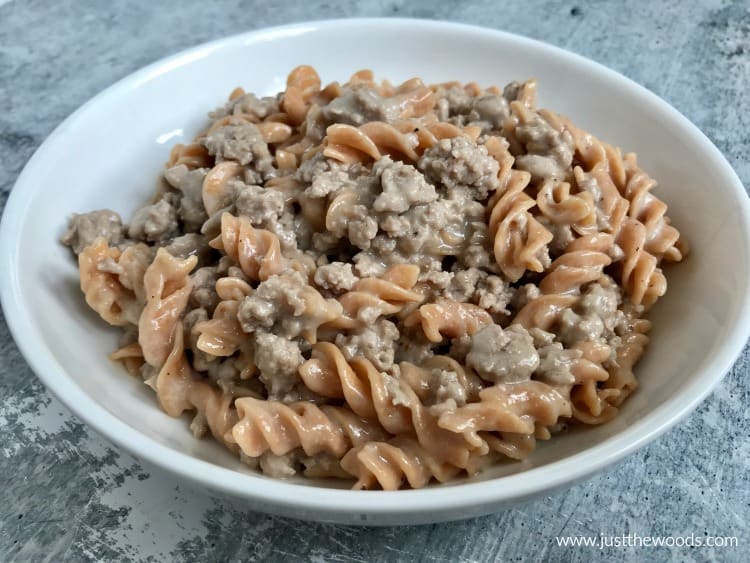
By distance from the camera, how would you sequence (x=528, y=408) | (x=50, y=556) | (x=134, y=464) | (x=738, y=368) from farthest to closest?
(x=738, y=368) < (x=134, y=464) < (x=50, y=556) < (x=528, y=408)

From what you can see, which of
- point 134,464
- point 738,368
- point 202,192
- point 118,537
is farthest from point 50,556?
point 738,368

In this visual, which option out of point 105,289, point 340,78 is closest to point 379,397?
point 105,289

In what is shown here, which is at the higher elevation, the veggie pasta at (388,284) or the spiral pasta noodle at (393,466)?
the veggie pasta at (388,284)

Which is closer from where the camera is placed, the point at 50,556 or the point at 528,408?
the point at 528,408

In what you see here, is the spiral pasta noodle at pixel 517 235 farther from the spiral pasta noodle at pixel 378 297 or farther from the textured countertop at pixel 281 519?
the textured countertop at pixel 281 519

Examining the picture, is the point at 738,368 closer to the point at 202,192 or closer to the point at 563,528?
the point at 563,528

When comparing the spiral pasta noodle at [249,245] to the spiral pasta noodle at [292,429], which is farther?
the spiral pasta noodle at [249,245]

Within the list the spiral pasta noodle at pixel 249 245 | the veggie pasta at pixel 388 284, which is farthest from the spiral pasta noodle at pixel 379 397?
the spiral pasta noodle at pixel 249 245

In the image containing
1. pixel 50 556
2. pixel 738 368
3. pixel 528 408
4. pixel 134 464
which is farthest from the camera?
pixel 738 368
